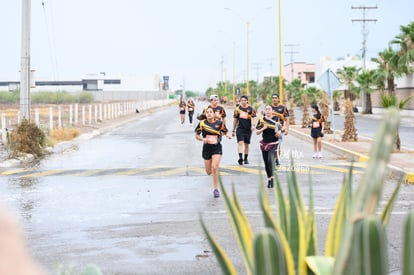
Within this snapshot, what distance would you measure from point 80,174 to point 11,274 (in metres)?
15.6

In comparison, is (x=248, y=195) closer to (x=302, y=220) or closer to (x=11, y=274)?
(x=302, y=220)

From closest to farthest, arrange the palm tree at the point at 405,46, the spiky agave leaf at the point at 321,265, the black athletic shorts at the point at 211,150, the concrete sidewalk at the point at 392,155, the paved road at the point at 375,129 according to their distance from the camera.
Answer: the spiky agave leaf at the point at 321,265 → the black athletic shorts at the point at 211,150 → the concrete sidewalk at the point at 392,155 → the paved road at the point at 375,129 → the palm tree at the point at 405,46

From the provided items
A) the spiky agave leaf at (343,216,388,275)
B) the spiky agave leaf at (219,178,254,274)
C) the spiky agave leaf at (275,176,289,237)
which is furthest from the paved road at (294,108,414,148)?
the spiky agave leaf at (343,216,388,275)

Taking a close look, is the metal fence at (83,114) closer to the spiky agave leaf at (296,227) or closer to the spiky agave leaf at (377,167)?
the spiky agave leaf at (296,227)

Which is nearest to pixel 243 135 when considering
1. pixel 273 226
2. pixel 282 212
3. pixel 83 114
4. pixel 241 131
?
pixel 241 131

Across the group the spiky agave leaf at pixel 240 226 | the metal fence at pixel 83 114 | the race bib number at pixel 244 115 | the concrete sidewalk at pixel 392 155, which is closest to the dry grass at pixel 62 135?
the metal fence at pixel 83 114

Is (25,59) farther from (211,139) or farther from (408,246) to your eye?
(408,246)

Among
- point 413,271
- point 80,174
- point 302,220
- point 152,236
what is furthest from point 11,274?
point 80,174

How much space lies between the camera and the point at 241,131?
1809cm

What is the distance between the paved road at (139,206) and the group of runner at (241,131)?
1.73ft

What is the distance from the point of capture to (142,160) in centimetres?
1998

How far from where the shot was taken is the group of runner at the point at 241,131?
1249cm

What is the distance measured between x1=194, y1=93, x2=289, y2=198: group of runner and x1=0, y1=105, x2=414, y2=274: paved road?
528 mm

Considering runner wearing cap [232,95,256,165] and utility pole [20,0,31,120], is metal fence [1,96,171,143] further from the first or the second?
runner wearing cap [232,95,256,165]
